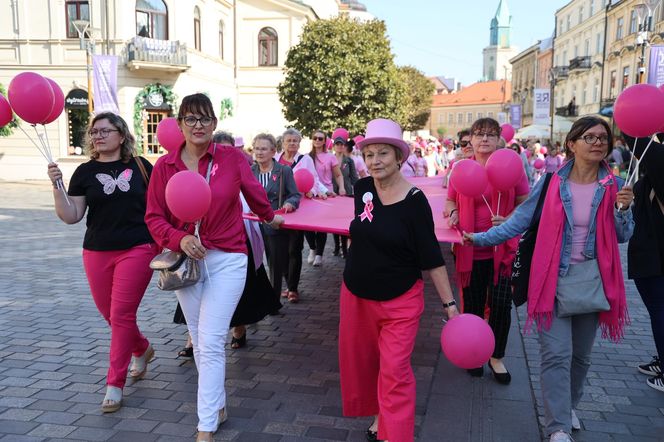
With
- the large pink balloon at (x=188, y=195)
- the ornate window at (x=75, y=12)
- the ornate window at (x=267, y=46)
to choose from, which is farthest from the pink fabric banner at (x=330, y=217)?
the ornate window at (x=267, y=46)

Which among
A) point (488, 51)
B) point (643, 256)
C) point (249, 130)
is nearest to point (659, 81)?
point (643, 256)

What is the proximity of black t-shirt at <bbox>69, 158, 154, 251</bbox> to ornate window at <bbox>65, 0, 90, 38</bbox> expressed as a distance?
73.3ft

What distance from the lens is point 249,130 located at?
107 feet

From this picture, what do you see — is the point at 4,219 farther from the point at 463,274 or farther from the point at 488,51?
the point at 488,51

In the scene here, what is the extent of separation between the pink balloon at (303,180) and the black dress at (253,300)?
1.33 meters

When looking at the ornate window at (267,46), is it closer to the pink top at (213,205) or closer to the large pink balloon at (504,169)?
the large pink balloon at (504,169)

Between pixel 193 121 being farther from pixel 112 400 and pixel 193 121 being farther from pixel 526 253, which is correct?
pixel 526 253

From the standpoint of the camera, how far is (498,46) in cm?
14150

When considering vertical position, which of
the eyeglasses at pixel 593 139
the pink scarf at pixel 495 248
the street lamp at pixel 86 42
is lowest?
the pink scarf at pixel 495 248

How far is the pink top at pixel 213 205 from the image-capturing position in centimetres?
349

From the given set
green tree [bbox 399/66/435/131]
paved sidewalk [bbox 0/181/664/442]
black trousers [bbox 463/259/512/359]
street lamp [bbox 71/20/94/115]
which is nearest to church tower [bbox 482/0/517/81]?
green tree [bbox 399/66/435/131]

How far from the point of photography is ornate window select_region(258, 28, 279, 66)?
33.1 meters

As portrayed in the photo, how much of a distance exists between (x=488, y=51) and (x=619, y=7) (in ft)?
338

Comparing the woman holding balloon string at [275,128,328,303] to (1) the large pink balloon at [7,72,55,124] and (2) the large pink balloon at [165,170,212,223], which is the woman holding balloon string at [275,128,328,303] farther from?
(2) the large pink balloon at [165,170,212,223]
